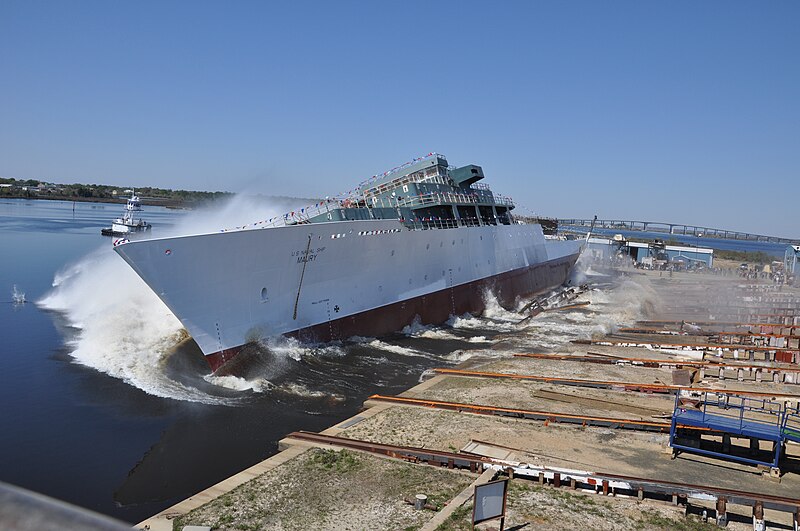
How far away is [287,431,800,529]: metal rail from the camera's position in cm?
862

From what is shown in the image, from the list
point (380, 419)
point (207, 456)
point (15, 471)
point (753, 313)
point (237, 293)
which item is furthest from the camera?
point (753, 313)

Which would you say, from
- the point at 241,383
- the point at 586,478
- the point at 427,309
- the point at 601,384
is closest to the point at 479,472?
the point at 586,478

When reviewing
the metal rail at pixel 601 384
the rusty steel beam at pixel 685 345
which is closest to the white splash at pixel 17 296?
the metal rail at pixel 601 384

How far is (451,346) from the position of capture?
2297 centimetres

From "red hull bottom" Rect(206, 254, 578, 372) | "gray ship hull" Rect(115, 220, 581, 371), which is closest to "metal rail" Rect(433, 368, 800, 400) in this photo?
"red hull bottom" Rect(206, 254, 578, 372)

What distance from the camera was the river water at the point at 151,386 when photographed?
35.3ft

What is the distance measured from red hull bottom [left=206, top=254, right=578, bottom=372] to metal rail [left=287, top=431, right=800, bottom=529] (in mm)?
7335

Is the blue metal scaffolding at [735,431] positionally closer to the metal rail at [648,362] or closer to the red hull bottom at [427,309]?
the metal rail at [648,362]

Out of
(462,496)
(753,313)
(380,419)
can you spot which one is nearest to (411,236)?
A: (380,419)

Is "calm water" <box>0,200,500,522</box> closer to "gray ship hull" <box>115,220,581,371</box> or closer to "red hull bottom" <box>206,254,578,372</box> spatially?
"red hull bottom" <box>206,254,578,372</box>

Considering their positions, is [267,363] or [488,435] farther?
[267,363]

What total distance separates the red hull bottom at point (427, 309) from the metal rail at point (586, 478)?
7.33 m

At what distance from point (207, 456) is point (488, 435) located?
5.77 metres

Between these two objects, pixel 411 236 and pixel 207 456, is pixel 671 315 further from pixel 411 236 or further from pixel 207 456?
pixel 207 456
